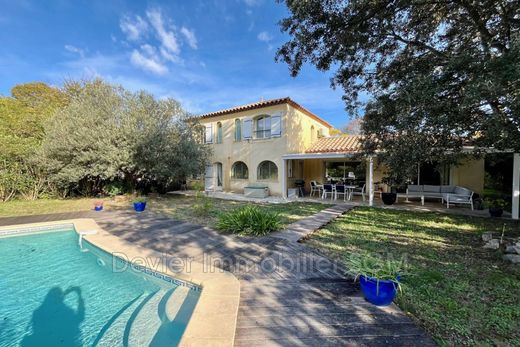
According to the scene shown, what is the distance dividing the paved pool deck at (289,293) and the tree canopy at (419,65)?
10.4 ft

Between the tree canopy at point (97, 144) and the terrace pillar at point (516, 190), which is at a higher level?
the tree canopy at point (97, 144)

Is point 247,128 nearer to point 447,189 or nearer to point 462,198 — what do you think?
point 447,189

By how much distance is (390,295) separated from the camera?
2893 millimetres

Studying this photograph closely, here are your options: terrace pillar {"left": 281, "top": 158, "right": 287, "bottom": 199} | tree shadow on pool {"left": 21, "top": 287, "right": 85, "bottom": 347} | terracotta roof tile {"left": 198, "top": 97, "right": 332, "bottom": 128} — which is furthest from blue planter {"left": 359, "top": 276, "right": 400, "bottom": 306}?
terracotta roof tile {"left": 198, "top": 97, "right": 332, "bottom": 128}

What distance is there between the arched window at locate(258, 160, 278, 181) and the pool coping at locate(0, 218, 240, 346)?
392 inches

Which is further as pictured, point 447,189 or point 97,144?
point 447,189

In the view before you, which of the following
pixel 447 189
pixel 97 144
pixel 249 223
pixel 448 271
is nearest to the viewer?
pixel 448 271

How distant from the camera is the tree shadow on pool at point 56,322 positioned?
305 centimetres

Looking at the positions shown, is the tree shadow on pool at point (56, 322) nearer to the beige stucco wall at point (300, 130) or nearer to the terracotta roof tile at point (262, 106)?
the beige stucco wall at point (300, 130)

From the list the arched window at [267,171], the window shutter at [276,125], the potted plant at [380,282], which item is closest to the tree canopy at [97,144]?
the arched window at [267,171]

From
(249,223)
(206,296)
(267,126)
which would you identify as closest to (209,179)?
(267,126)

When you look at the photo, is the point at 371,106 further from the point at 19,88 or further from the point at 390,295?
the point at 19,88

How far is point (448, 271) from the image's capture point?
162 inches

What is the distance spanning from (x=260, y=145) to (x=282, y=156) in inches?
80.2
